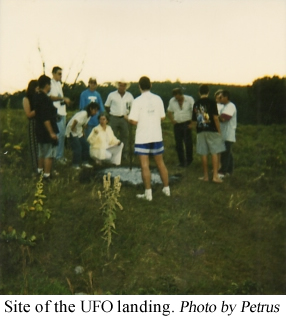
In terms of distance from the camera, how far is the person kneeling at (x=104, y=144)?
7324 mm

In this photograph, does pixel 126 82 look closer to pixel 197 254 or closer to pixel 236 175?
pixel 236 175

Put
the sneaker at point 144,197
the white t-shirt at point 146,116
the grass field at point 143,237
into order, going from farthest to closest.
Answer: the sneaker at point 144,197
the white t-shirt at point 146,116
the grass field at point 143,237

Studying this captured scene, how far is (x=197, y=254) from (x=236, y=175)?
249cm

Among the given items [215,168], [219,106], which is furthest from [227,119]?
[215,168]

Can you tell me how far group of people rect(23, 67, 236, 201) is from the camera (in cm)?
595

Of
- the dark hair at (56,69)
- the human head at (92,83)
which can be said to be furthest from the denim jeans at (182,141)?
the dark hair at (56,69)

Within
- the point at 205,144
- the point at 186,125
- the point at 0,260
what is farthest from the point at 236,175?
the point at 0,260

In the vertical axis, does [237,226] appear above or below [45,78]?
below

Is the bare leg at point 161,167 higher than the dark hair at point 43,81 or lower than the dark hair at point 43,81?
lower

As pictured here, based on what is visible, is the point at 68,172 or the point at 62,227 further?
the point at 68,172

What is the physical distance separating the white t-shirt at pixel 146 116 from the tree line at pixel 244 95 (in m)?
0.60

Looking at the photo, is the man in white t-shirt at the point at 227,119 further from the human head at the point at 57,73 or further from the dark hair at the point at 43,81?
the dark hair at the point at 43,81

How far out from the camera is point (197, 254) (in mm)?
4977

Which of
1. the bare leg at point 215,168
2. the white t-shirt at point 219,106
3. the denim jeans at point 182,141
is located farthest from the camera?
the denim jeans at point 182,141
